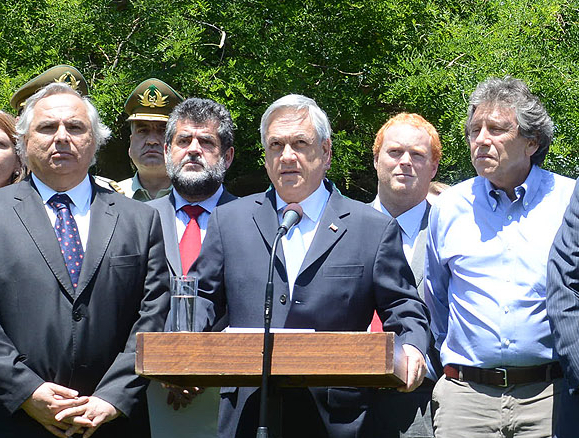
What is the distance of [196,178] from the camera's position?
20.4ft

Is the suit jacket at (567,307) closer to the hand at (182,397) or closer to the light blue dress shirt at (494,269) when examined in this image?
the light blue dress shirt at (494,269)

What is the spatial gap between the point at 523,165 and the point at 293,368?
6.97ft

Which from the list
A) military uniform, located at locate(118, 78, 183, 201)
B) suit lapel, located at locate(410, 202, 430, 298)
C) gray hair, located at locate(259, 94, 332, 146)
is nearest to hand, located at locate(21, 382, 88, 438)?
gray hair, located at locate(259, 94, 332, 146)

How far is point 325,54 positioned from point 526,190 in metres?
4.04

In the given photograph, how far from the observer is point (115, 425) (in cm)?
472

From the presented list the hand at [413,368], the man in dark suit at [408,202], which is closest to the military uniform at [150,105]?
the man in dark suit at [408,202]

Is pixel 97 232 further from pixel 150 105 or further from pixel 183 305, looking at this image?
pixel 150 105

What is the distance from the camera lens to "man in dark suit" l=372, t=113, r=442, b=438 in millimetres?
5848

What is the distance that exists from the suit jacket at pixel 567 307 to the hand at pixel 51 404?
6.72 feet

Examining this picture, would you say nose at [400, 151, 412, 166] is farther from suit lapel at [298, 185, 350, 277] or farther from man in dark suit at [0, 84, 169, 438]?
man in dark suit at [0, 84, 169, 438]

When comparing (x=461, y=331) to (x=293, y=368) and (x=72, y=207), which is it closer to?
(x=293, y=368)

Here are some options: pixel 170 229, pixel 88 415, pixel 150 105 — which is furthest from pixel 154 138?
pixel 88 415

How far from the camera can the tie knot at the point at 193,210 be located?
6.14m

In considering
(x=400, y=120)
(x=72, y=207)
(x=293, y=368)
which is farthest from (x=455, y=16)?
(x=293, y=368)
